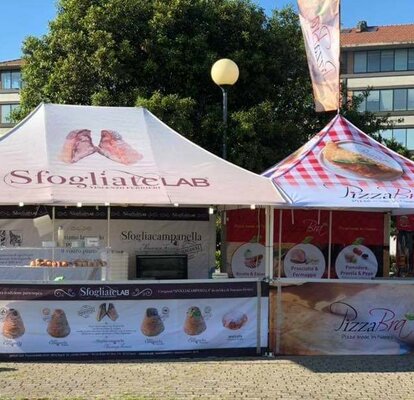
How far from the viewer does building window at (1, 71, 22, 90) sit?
5788 cm

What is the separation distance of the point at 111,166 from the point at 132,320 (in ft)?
7.36

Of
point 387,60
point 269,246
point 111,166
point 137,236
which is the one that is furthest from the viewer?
point 387,60

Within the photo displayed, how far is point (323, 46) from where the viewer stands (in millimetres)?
10438

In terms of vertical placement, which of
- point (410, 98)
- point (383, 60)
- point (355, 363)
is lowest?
point (355, 363)

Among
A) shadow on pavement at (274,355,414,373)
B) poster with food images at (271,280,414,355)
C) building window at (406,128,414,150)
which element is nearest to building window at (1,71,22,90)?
building window at (406,128,414,150)

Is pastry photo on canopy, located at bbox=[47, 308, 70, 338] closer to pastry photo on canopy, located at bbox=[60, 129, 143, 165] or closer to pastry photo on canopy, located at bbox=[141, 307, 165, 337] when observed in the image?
pastry photo on canopy, located at bbox=[141, 307, 165, 337]

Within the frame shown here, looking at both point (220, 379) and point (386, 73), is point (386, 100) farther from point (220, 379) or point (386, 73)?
point (220, 379)

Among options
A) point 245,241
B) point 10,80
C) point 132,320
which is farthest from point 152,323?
point 10,80

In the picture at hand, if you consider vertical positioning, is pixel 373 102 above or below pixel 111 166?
above

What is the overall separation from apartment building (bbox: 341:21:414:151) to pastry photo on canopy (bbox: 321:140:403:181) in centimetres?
3992

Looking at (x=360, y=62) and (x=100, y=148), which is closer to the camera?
(x=100, y=148)

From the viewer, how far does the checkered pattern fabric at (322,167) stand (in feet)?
31.0

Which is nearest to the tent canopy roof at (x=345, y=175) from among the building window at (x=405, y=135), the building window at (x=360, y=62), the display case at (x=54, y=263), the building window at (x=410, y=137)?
the display case at (x=54, y=263)

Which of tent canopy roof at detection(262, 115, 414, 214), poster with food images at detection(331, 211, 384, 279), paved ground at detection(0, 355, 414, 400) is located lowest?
paved ground at detection(0, 355, 414, 400)
